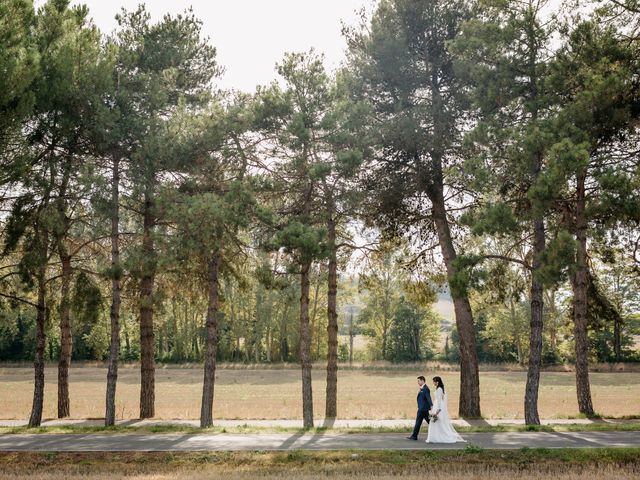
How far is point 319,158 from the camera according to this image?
20.6m

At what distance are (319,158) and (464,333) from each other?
7899 millimetres

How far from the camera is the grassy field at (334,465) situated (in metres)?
12.4

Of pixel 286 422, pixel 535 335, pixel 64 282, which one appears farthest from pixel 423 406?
pixel 64 282

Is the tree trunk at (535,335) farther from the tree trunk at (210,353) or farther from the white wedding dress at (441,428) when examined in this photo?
the tree trunk at (210,353)

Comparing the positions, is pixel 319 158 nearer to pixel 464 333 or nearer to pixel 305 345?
pixel 305 345

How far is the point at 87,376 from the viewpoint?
184ft

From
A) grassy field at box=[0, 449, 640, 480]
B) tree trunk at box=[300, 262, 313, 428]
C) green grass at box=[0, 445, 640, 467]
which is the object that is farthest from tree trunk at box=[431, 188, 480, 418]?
grassy field at box=[0, 449, 640, 480]

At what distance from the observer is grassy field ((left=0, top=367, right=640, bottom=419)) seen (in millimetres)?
28109

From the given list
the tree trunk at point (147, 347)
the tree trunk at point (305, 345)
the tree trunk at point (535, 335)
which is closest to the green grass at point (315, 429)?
the tree trunk at point (535, 335)

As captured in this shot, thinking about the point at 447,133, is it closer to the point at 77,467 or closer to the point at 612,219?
the point at 612,219

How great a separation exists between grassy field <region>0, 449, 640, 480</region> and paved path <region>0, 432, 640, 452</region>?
0.76 metres

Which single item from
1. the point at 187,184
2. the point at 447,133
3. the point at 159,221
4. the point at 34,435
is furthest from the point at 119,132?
the point at 447,133

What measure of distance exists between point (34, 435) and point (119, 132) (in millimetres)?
9177

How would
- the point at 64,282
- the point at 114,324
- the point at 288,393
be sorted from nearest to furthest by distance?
the point at 114,324, the point at 64,282, the point at 288,393
